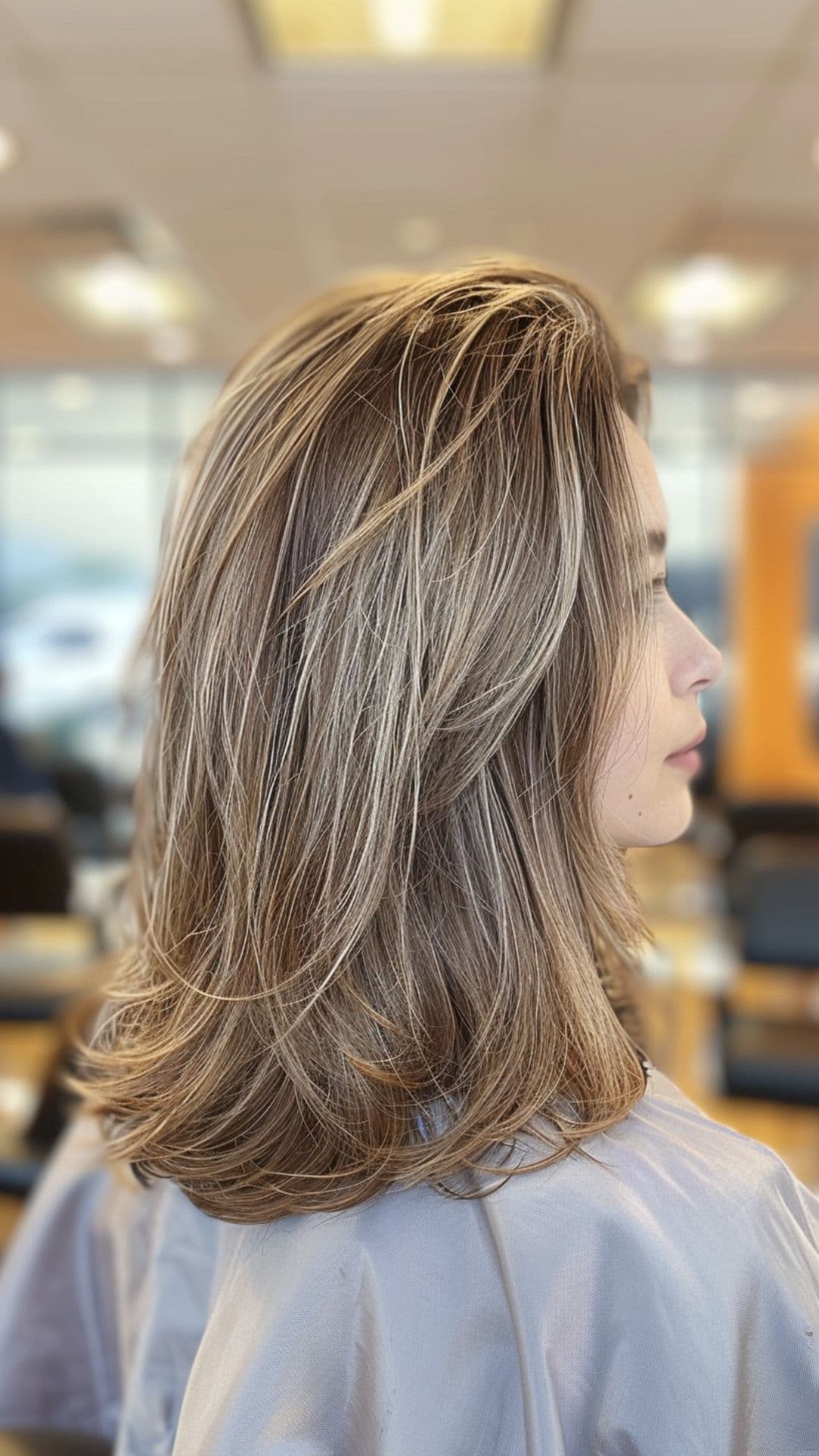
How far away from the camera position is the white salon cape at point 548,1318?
0.67 m

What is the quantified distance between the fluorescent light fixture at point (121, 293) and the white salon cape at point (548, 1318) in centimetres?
375

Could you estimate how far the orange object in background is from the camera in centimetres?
727

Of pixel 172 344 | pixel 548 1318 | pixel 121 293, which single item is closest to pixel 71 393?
pixel 172 344

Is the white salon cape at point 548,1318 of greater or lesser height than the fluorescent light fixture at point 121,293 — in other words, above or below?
below

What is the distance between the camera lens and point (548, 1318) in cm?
68

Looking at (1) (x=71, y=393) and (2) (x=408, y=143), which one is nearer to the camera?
(2) (x=408, y=143)

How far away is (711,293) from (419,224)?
140cm

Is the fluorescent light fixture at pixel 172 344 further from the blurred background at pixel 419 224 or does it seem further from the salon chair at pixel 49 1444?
the salon chair at pixel 49 1444

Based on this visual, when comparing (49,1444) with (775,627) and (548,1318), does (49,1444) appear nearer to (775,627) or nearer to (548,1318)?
(548,1318)

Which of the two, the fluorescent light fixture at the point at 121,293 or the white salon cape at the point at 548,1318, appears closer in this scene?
the white salon cape at the point at 548,1318

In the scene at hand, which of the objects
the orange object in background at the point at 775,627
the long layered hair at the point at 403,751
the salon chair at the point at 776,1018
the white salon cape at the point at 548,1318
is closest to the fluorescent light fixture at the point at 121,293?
the salon chair at the point at 776,1018

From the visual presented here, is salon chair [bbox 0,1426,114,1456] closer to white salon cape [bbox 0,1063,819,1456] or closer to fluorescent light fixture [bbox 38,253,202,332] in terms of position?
white salon cape [bbox 0,1063,819,1456]

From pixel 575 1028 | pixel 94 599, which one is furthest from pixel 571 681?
pixel 94 599

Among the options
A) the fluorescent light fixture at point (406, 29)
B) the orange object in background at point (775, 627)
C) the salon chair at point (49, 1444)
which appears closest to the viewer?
the salon chair at point (49, 1444)
